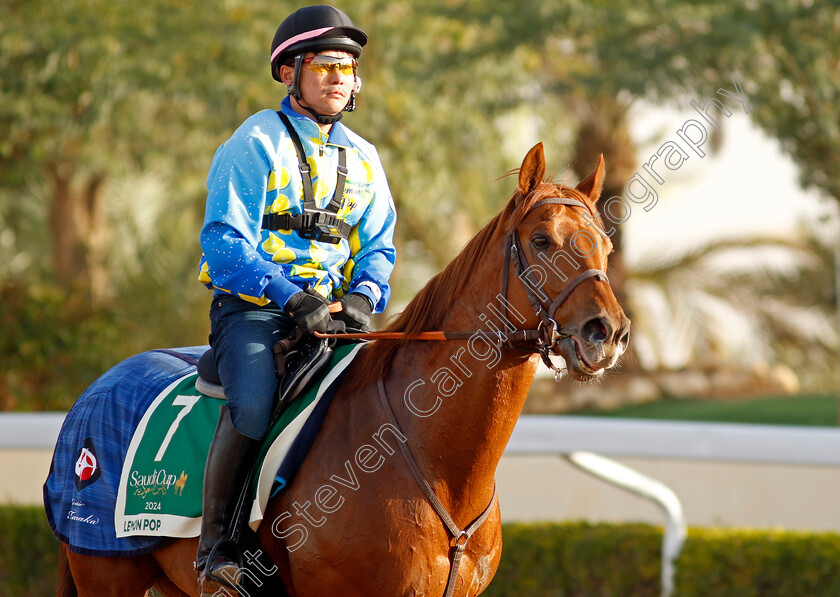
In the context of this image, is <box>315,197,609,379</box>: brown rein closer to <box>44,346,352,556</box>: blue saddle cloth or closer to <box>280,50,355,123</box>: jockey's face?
<box>280,50,355,123</box>: jockey's face

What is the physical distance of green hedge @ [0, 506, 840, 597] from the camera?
17.1 feet

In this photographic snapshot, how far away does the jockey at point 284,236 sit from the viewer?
324 centimetres

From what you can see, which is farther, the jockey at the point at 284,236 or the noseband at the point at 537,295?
the jockey at the point at 284,236

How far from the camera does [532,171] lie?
3068 mm

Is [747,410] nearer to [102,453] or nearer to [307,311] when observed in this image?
[102,453]

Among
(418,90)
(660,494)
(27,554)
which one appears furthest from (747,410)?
(27,554)

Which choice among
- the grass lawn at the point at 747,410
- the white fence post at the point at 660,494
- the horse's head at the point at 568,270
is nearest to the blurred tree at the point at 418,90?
the grass lawn at the point at 747,410

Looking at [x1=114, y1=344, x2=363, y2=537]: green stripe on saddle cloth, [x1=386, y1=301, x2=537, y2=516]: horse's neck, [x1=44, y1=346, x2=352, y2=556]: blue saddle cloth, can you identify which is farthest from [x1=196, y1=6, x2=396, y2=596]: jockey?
[x1=44, y1=346, x2=352, y2=556]: blue saddle cloth

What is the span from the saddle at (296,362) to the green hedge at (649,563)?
9.10 feet

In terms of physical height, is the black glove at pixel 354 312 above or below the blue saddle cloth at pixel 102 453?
above

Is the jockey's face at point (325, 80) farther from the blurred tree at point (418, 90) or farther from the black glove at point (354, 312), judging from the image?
the blurred tree at point (418, 90)

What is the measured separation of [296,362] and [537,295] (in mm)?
952

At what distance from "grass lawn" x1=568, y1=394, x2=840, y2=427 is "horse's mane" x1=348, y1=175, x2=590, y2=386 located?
8.08 meters

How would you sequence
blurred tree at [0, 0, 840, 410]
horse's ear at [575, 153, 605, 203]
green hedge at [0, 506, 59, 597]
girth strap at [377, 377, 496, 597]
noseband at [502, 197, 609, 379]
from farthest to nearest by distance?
1. blurred tree at [0, 0, 840, 410]
2. green hedge at [0, 506, 59, 597]
3. horse's ear at [575, 153, 605, 203]
4. girth strap at [377, 377, 496, 597]
5. noseband at [502, 197, 609, 379]
